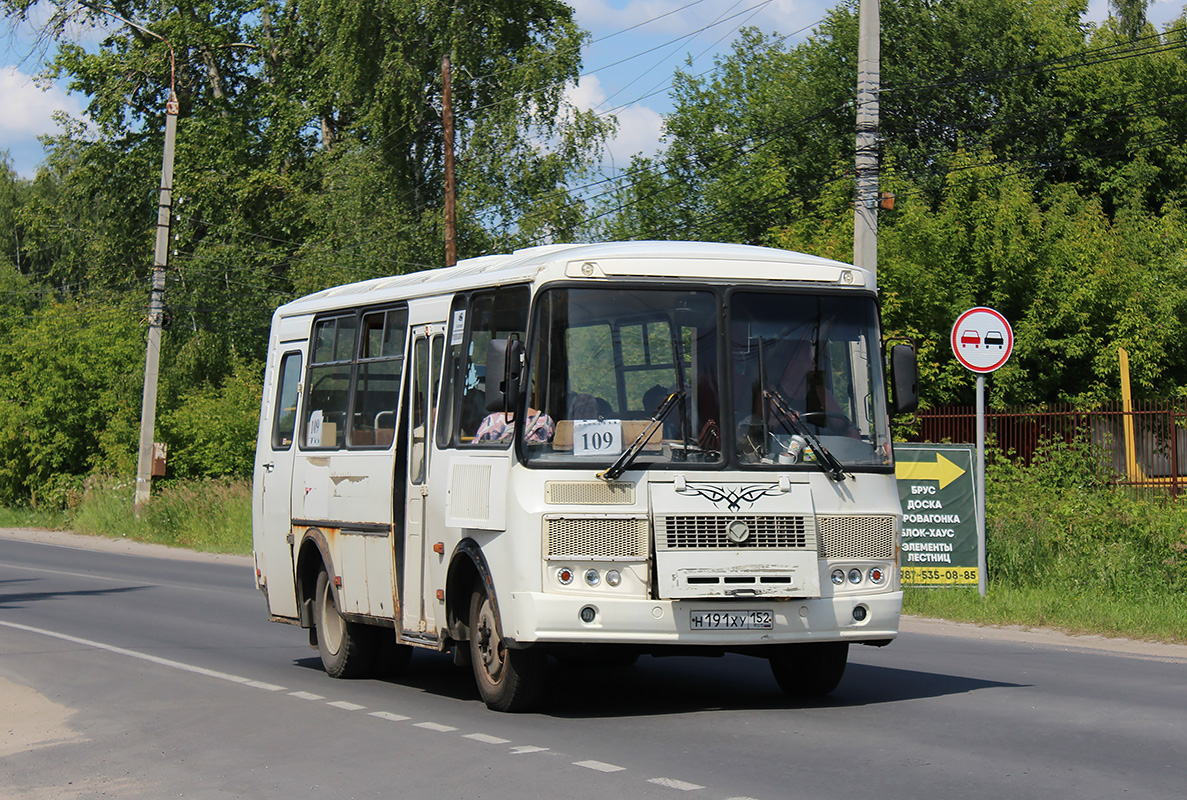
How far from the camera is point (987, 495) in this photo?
21641 millimetres

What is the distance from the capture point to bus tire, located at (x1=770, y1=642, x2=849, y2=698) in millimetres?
10758

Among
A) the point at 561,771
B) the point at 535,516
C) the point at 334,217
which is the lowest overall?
the point at 561,771

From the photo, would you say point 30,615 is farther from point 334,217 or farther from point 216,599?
point 334,217

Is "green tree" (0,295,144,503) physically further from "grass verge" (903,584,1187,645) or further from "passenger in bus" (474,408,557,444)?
"passenger in bus" (474,408,557,444)

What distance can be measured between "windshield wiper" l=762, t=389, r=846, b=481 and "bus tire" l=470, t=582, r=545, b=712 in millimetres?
2162

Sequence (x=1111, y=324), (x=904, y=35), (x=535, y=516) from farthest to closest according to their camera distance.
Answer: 1. (x=904, y=35)
2. (x=1111, y=324)
3. (x=535, y=516)

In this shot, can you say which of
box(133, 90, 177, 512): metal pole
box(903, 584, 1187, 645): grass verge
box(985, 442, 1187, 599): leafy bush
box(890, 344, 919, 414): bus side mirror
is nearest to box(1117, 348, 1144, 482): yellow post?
box(985, 442, 1187, 599): leafy bush

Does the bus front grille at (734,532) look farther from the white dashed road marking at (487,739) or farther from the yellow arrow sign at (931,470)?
the yellow arrow sign at (931,470)

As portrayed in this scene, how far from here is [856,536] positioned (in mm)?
10109

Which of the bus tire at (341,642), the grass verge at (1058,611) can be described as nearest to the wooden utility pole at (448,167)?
the grass verge at (1058,611)

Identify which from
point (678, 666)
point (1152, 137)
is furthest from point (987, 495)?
point (1152, 137)

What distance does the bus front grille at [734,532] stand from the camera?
31.6 feet

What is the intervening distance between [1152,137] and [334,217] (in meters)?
24.5

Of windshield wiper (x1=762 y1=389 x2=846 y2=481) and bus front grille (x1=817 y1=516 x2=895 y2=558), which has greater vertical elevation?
windshield wiper (x1=762 y1=389 x2=846 y2=481)
